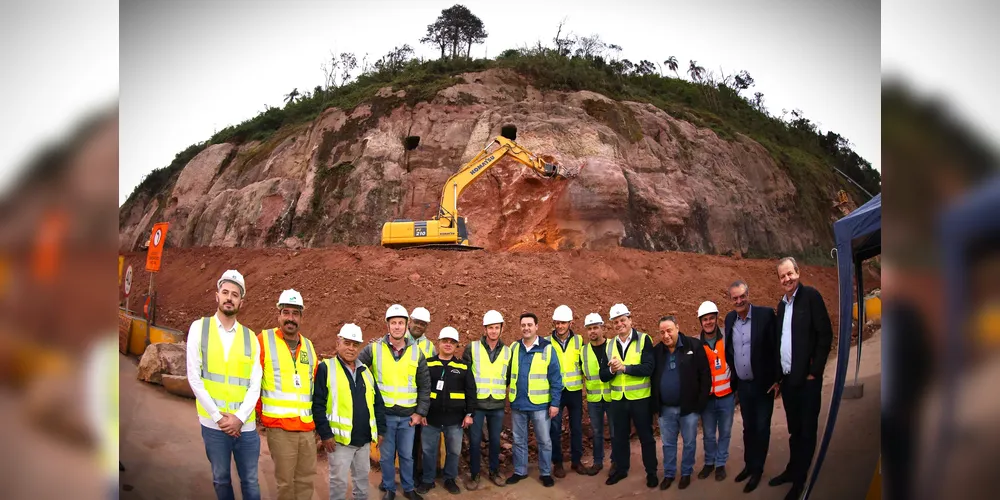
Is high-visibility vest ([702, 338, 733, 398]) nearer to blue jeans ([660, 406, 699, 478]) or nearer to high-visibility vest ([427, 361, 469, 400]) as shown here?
blue jeans ([660, 406, 699, 478])

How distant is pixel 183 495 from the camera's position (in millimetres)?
5863

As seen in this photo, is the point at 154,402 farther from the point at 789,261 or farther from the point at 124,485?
the point at 789,261

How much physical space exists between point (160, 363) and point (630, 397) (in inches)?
172

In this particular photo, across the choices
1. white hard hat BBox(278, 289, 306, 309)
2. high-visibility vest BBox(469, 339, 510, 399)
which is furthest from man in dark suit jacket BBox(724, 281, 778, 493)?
white hard hat BBox(278, 289, 306, 309)

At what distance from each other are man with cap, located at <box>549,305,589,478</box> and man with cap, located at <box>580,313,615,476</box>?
87mm

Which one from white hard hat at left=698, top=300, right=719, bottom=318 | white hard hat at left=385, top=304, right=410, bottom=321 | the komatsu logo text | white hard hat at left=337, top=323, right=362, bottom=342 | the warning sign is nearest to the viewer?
white hard hat at left=337, top=323, right=362, bottom=342

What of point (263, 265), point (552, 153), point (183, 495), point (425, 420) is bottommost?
point (183, 495)

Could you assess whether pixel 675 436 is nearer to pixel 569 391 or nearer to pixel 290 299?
pixel 569 391

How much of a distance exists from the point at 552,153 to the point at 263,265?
4.88 m

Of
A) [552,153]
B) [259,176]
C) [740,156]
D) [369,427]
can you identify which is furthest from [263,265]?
[740,156]

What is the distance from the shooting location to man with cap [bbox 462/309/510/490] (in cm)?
684

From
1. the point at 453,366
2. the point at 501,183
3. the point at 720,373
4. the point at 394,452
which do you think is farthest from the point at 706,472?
the point at 501,183

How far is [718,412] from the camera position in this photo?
6.56m

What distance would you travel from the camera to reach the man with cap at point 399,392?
6.38 m
